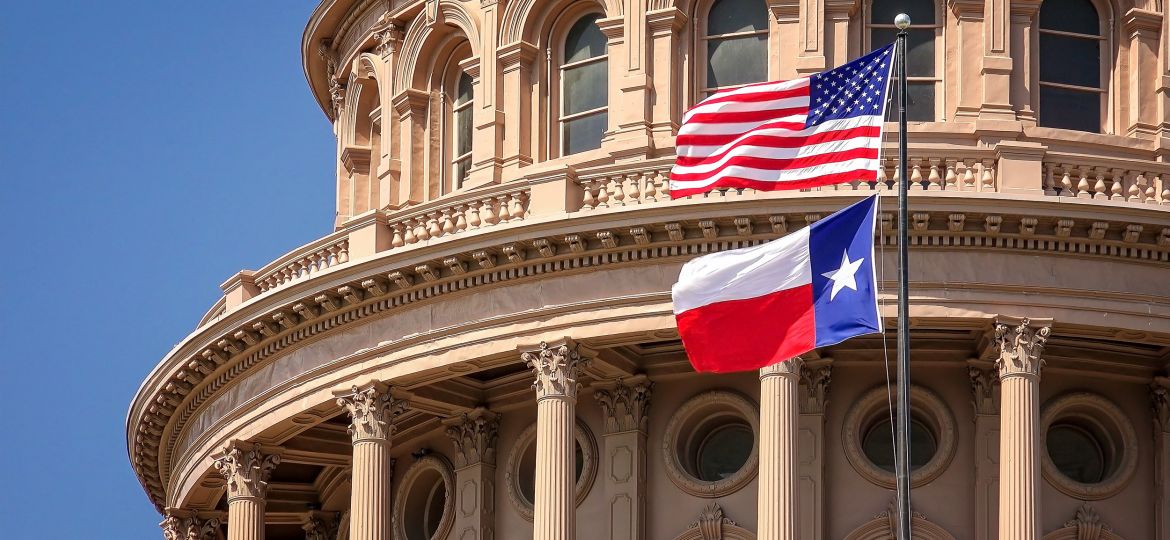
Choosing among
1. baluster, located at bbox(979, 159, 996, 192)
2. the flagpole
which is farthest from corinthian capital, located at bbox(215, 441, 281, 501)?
the flagpole

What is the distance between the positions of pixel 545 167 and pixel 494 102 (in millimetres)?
2062

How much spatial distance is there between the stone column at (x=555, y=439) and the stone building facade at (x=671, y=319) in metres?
0.04

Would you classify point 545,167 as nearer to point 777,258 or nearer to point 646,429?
Result: point 646,429

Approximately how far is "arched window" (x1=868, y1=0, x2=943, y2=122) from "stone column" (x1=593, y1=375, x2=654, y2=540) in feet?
20.3

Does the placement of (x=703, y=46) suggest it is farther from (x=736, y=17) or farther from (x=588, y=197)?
(x=588, y=197)

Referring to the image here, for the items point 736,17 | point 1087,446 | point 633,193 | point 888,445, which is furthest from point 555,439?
point 736,17

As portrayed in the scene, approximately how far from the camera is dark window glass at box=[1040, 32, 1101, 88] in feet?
161

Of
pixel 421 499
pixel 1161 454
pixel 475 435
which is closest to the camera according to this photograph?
pixel 1161 454

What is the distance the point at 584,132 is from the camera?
165 feet

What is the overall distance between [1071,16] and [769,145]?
1248 cm

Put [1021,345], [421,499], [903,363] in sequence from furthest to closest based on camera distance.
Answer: [421,499]
[1021,345]
[903,363]

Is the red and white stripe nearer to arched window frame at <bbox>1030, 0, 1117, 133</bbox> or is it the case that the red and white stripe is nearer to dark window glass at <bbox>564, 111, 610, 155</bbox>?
dark window glass at <bbox>564, 111, 610, 155</bbox>

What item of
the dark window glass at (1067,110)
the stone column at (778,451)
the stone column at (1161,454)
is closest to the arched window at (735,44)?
the dark window glass at (1067,110)

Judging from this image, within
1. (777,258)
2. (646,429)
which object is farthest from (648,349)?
(777,258)
